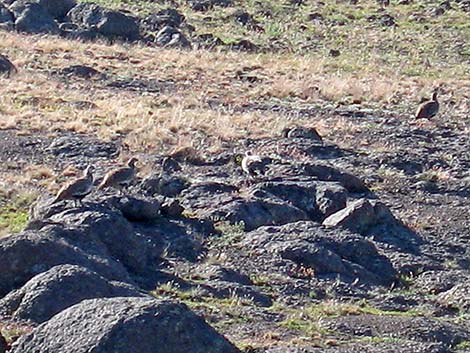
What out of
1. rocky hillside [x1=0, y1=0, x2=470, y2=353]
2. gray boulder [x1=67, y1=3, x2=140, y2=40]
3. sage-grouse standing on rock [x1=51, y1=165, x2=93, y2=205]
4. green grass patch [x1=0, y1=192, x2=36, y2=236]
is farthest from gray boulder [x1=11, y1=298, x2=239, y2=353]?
gray boulder [x1=67, y1=3, x2=140, y2=40]

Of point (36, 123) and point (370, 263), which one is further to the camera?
point (36, 123)

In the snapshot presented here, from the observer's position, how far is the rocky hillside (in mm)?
9859

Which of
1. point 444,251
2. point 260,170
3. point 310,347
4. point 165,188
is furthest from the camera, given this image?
point 260,170

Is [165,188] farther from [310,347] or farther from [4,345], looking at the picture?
[4,345]

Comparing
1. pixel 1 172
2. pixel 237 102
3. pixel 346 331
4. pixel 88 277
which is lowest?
pixel 237 102

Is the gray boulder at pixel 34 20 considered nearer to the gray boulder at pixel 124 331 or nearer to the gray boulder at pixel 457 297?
the gray boulder at pixel 457 297

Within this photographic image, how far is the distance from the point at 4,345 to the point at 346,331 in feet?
12.5

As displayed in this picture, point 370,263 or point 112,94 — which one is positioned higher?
point 370,263

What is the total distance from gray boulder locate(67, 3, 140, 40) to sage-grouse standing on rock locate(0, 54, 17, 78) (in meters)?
10.8

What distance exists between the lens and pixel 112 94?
2791 cm

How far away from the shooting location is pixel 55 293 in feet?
30.5

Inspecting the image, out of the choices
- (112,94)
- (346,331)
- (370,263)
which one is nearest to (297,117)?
(112,94)

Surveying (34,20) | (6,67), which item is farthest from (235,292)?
(34,20)

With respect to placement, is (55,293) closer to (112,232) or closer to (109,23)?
(112,232)
